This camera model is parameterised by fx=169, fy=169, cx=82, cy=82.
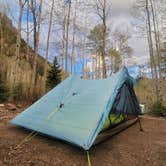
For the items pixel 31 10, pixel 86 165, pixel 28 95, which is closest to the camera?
pixel 86 165

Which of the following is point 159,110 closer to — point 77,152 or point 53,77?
point 77,152

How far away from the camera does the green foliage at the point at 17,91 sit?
6.57 m

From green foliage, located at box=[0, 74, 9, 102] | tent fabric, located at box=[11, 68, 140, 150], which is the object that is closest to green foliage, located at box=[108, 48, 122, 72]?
green foliage, located at box=[0, 74, 9, 102]

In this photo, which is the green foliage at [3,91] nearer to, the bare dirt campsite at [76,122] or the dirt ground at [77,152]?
the bare dirt campsite at [76,122]

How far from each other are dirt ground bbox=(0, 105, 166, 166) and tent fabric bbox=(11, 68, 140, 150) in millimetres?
172

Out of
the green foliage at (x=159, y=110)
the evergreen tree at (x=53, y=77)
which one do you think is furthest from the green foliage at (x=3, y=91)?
the green foliage at (x=159, y=110)

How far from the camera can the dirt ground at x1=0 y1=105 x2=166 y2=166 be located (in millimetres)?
2076

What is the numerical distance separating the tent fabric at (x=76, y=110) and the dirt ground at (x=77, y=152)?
0.57 ft

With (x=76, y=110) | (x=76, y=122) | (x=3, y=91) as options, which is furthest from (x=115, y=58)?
(x=76, y=122)

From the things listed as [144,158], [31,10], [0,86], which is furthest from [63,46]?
[144,158]

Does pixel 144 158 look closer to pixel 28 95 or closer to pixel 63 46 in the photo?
pixel 28 95

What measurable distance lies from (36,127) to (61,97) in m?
0.77

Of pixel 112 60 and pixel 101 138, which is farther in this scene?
pixel 112 60

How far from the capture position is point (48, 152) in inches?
91.0
